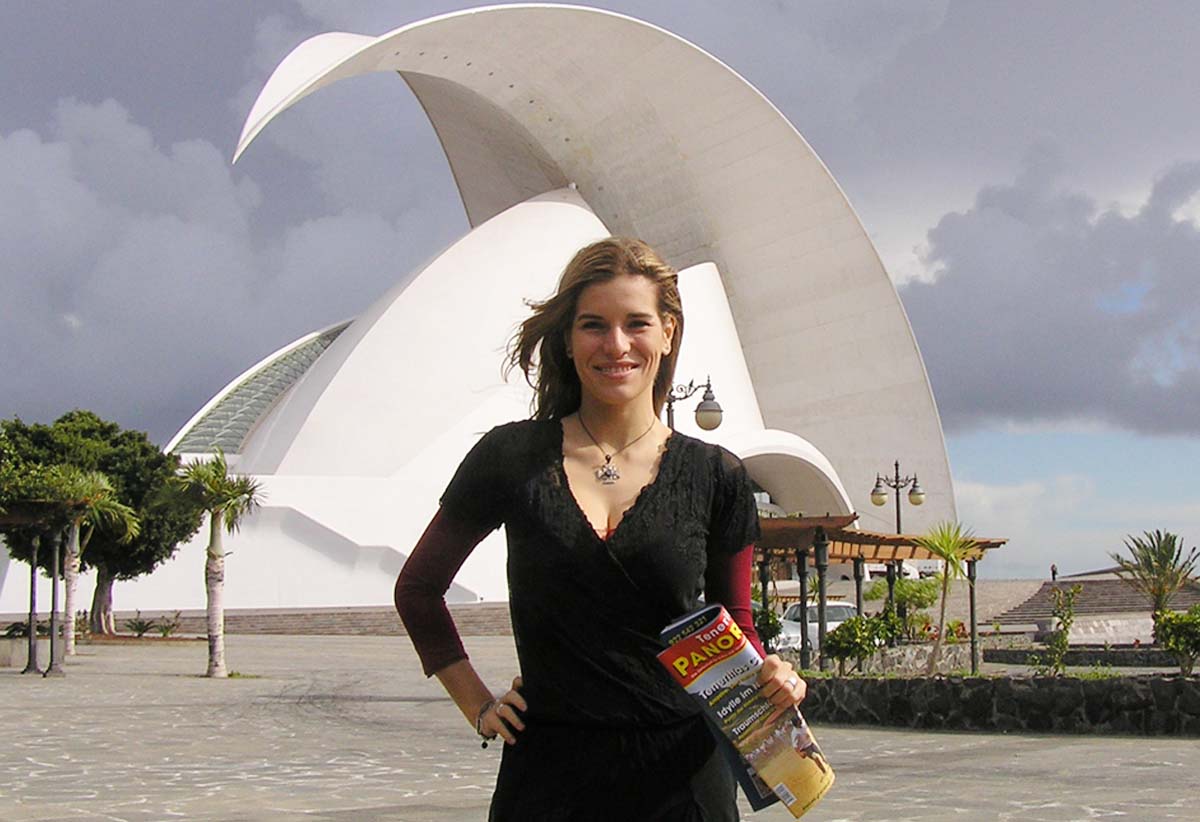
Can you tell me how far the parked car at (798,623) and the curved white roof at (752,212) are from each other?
569 inches

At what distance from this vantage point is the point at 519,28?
110ft

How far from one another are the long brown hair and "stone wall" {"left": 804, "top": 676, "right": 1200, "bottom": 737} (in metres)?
8.09

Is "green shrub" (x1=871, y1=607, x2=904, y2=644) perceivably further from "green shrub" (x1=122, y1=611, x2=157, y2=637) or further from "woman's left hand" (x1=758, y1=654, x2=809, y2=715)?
"green shrub" (x1=122, y1=611, x2=157, y2=637)

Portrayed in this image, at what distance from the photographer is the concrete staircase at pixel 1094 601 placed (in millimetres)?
29844

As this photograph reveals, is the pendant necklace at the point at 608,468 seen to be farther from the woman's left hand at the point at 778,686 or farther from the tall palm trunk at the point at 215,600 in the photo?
the tall palm trunk at the point at 215,600

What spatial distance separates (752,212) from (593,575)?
116 ft

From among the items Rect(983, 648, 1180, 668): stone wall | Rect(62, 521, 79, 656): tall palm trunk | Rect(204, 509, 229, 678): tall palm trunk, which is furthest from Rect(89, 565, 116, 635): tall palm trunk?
Rect(983, 648, 1180, 668): stone wall

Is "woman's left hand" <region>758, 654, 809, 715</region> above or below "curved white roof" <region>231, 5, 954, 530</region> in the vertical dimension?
below

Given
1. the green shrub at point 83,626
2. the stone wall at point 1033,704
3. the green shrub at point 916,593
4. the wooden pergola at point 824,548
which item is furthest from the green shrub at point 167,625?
the stone wall at point 1033,704

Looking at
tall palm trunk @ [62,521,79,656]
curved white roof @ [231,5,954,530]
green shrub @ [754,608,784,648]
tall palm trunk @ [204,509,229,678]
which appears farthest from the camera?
curved white roof @ [231,5,954,530]

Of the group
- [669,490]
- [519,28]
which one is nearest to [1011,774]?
[669,490]

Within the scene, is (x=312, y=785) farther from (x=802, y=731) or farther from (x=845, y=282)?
(x=845, y=282)

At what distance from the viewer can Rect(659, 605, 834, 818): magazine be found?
1760 mm

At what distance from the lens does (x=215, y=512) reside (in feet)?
49.8
